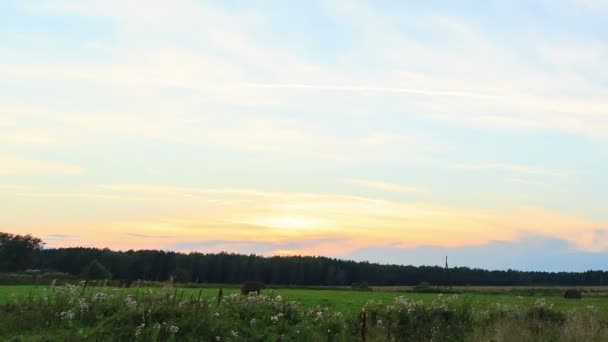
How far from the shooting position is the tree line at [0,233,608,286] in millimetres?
105312

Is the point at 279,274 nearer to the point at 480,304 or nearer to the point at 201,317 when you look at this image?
the point at 480,304

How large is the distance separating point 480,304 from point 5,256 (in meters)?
98.9

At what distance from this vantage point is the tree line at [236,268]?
346ft

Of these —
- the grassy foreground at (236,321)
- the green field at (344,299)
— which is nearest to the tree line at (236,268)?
the green field at (344,299)

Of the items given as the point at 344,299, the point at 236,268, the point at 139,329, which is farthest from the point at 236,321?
the point at 236,268

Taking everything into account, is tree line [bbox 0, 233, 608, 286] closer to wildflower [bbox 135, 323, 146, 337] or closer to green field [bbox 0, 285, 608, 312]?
green field [bbox 0, 285, 608, 312]

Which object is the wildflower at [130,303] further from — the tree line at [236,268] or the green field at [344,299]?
the tree line at [236,268]

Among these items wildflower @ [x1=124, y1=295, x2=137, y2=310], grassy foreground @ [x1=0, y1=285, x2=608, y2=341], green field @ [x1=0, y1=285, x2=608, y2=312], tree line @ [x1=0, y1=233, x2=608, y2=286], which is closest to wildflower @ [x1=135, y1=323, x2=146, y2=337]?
grassy foreground @ [x1=0, y1=285, x2=608, y2=341]

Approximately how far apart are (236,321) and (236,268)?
115 m

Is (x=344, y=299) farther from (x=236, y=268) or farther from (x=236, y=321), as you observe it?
(x=236, y=268)

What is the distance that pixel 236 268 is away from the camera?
12762 cm

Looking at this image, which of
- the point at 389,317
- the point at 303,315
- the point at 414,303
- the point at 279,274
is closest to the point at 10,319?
the point at 303,315

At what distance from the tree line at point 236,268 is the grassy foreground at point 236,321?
7670 cm

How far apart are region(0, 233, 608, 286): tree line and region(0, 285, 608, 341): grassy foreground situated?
7670 centimetres
